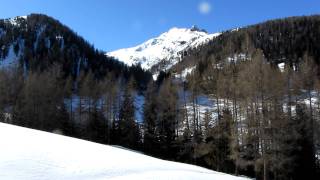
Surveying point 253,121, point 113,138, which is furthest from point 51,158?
point 113,138

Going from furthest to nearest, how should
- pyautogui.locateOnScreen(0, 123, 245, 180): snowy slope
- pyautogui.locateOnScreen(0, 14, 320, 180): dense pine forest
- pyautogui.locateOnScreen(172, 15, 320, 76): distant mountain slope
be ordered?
pyautogui.locateOnScreen(172, 15, 320, 76): distant mountain slope → pyautogui.locateOnScreen(0, 14, 320, 180): dense pine forest → pyautogui.locateOnScreen(0, 123, 245, 180): snowy slope

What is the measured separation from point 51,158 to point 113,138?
4759 cm

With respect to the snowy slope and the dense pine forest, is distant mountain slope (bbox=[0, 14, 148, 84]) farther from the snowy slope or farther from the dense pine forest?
the snowy slope

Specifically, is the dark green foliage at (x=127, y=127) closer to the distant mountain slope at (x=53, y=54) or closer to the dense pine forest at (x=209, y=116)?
the dense pine forest at (x=209, y=116)

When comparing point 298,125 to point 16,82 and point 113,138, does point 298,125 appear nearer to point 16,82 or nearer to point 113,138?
point 113,138

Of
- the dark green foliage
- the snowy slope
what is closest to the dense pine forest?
the dark green foliage

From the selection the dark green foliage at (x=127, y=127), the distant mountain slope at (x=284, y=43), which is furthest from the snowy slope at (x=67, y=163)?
the distant mountain slope at (x=284, y=43)

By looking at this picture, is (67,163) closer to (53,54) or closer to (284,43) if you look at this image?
(53,54)

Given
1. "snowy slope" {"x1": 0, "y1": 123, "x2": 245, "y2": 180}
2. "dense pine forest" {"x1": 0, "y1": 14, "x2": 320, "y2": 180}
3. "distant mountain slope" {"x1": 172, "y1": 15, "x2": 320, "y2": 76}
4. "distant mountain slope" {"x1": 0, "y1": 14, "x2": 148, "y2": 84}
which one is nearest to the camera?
"snowy slope" {"x1": 0, "y1": 123, "x2": 245, "y2": 180}

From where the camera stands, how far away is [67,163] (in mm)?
21234

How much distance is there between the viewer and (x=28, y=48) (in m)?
183

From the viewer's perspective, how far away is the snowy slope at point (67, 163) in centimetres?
1922

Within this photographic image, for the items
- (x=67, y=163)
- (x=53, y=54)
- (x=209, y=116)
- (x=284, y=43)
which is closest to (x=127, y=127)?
(x=209, y=116)

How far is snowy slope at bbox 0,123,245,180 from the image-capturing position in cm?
1922
